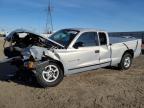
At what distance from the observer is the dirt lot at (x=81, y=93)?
598 cm

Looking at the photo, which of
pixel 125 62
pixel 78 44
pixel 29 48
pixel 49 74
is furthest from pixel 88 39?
pixel 125 62

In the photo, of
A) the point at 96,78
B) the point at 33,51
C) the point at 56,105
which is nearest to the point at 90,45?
the point at 96,78

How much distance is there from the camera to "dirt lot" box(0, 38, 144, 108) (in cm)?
598

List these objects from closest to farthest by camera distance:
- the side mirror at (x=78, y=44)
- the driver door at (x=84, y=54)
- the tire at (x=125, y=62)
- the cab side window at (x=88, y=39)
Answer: the driver door at (x=84, y=54), the side mirror at (x=78, y=44), the cab side window at (x=88, y=39), the tire at (x=125, y=62)

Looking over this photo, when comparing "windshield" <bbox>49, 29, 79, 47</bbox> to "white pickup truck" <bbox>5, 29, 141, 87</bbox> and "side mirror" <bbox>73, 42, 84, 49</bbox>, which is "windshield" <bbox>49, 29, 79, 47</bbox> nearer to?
"white pickup truck" <bbox>5, 29, 141, 87</bbox>

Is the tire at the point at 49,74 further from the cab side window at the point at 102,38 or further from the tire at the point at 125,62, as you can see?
the tire at the point at 125,62

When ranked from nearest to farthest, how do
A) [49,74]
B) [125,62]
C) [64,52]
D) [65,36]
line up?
[49,74]
[64,52]
[65,36]
[125,62]

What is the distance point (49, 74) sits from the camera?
24.9 ft

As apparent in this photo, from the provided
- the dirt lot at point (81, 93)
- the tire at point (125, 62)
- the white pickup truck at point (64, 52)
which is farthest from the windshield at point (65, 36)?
the tire at point (125, 62)

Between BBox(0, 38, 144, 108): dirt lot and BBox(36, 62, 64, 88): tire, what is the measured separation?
17cm

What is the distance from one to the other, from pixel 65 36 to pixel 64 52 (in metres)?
1.03

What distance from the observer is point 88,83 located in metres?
8.08

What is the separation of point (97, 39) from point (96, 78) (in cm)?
137

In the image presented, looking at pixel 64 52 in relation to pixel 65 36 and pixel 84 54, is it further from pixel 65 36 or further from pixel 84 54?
pixel 65 36
